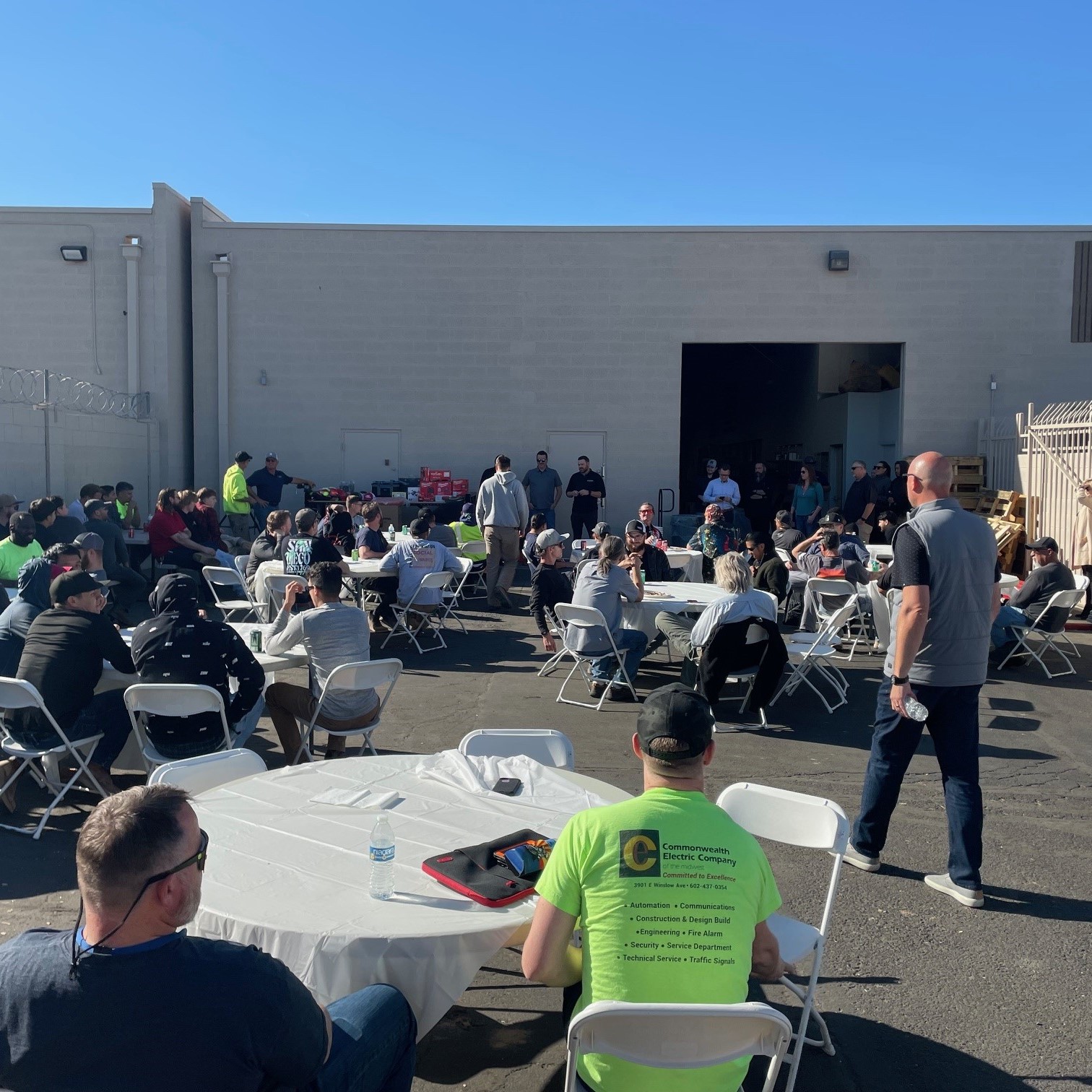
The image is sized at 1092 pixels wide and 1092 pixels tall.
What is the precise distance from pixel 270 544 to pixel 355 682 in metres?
5.31

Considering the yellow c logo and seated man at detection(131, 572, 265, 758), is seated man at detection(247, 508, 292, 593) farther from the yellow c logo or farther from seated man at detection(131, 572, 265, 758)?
the yellow c logo

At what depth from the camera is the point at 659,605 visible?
7.69 metres

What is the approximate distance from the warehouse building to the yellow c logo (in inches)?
601

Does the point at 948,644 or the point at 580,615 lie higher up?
the point at 948,644

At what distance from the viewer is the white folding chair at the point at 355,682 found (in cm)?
491

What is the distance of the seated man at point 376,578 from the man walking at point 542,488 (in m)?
5.99

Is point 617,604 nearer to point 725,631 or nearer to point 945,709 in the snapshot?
point 725,631

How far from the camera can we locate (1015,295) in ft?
54.7

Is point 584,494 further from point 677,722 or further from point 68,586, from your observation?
point 677,722

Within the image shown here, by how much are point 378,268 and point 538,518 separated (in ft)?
26.2

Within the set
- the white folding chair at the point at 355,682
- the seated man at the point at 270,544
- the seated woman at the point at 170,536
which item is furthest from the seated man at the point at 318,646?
the seated woman at the point at 170,536

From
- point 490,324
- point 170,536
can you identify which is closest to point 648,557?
point 170,536

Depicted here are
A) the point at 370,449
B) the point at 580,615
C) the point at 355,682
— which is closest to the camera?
the point at 355,682

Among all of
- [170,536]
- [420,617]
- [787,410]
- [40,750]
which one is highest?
[787,410]
